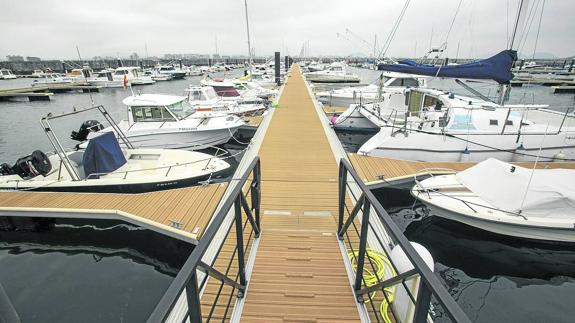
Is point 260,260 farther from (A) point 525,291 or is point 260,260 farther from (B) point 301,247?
(A) point 525,291

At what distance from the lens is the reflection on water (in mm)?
5078

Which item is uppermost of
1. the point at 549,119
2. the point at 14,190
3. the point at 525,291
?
the point at 549,119

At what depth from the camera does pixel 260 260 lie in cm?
393

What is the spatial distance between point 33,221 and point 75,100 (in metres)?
33.6

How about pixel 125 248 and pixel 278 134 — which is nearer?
pixel 125 248

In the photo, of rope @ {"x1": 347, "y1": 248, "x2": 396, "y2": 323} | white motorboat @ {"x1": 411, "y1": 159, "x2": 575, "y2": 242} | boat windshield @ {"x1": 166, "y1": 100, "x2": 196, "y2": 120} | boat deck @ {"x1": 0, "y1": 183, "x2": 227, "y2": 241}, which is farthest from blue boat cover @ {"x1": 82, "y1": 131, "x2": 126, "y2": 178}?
white motorboat @ {"x1": 411, "y1": 159, "x2": 575, "y2": 242}

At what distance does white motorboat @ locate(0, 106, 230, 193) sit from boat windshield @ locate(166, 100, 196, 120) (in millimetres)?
4025

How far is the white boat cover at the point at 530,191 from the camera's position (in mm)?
5531

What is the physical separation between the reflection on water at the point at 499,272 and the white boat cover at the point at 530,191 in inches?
41.4

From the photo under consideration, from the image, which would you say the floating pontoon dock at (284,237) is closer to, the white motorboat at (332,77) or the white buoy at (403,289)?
the white buoy at (403,289)

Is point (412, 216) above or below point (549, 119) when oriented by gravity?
below

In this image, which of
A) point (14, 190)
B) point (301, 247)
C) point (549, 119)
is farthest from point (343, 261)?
point (549, 119)

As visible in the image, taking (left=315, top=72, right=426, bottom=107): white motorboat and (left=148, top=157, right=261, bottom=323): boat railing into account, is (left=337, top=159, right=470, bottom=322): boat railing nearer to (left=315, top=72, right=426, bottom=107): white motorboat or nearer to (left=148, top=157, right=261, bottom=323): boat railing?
(left=148, top=157, right=261, bottom=323): boat railing

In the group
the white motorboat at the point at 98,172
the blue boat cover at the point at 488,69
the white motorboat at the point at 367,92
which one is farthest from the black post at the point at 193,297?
the white motorboat at the point at 367,92
